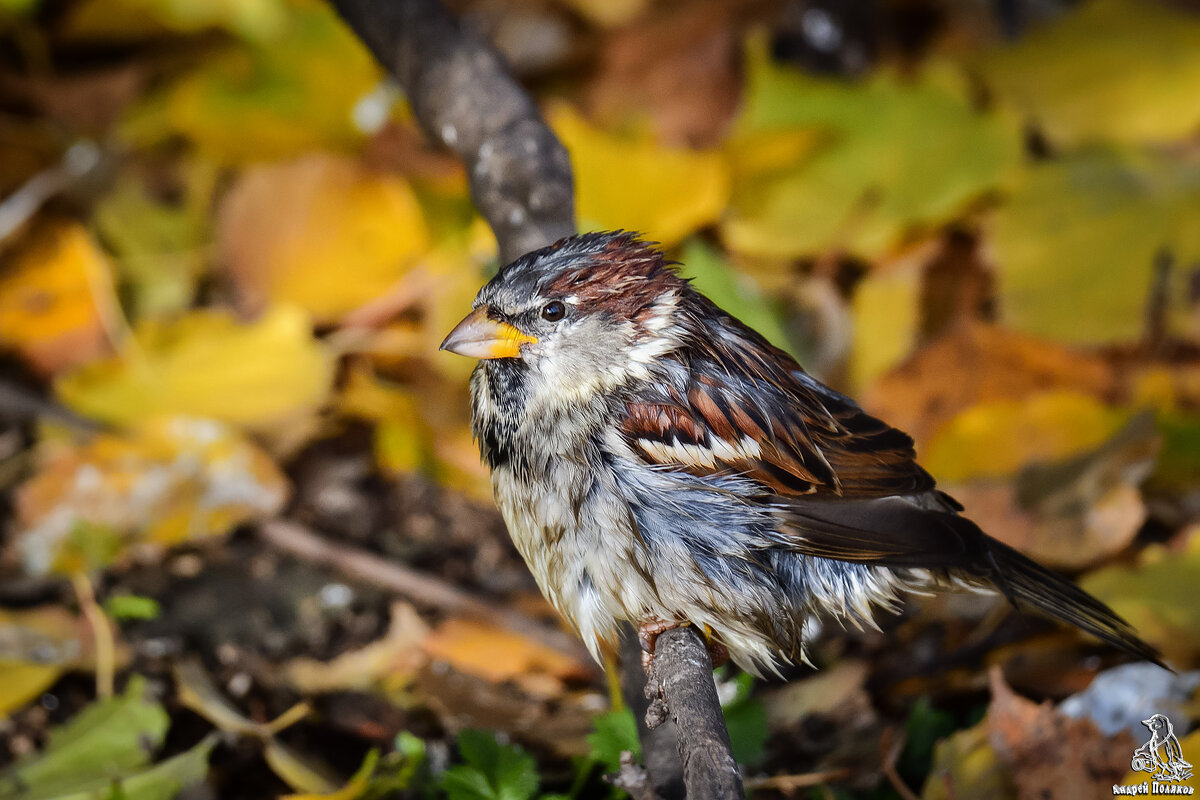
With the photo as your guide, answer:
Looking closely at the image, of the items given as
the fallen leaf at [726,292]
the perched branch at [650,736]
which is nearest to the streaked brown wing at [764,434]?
the perched branch at [650,736]

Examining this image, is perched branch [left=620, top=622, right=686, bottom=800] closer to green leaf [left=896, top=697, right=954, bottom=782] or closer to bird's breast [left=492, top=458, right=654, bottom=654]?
bird's breast [left=492, top=458, right=654, bottom=654]

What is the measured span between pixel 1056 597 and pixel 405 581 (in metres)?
1.54

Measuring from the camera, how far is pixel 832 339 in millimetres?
3225

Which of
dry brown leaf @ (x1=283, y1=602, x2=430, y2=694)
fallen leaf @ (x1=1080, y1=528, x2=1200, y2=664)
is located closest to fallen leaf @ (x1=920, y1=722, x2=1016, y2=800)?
fallen leaf @ (x1=1080, y1=528, x2=1200, y2=664)

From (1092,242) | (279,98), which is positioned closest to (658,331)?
(1092,242)

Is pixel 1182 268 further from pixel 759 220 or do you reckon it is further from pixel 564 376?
pixel 564 376

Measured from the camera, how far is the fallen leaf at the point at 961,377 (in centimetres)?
291

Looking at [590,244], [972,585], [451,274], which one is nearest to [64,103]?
[451,274]

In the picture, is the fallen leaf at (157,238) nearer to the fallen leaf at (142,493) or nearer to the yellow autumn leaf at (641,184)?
the fallen leaf at (142,493)

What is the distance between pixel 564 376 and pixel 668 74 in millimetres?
2355

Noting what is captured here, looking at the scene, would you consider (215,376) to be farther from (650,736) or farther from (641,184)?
(650,736)

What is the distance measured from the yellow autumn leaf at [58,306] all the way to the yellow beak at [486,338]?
5.84ft

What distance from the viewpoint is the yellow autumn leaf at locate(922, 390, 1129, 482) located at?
266cm

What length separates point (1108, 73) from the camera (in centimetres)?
343
